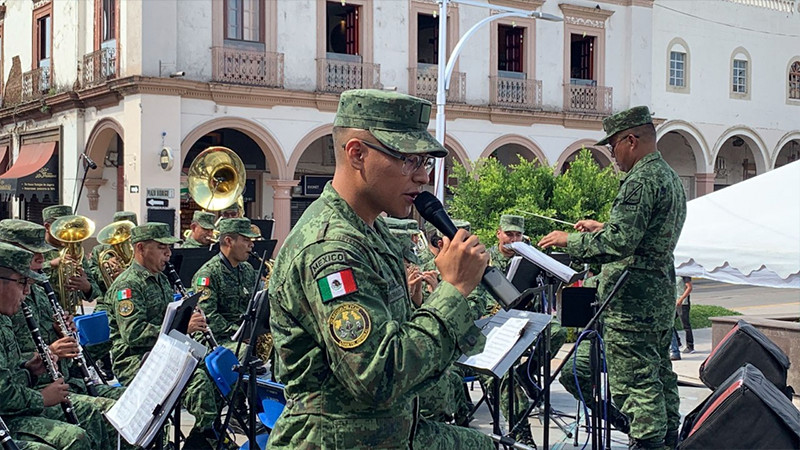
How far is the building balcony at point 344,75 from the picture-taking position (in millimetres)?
22406

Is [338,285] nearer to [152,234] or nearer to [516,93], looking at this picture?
[152,234]

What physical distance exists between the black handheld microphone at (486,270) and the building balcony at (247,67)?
18.5 metres

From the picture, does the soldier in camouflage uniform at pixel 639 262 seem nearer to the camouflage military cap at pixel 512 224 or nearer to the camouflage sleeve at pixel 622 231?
the camouflage sleeve at pixel 622 231

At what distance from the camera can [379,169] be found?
3.13 m

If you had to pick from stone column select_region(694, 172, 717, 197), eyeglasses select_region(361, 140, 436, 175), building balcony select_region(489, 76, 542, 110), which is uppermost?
building balcony select_region(489, 76, 542, 110)

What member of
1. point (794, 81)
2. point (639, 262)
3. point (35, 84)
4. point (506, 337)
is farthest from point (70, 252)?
point (794, 81)

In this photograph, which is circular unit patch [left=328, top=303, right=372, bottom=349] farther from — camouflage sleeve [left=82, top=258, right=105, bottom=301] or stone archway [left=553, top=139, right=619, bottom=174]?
stone archway [left=553, top=139, right=619, bottom=174]

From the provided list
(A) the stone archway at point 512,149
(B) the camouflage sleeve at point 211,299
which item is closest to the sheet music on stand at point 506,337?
(B) the camouflage sleeve at point 211,299

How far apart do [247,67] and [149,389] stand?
17.5 meters

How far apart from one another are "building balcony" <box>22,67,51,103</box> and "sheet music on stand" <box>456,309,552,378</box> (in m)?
22.5

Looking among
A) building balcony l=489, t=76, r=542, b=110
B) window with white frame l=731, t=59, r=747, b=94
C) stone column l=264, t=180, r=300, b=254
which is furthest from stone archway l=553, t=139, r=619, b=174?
stone column l=264, t=180, r=300, b=254

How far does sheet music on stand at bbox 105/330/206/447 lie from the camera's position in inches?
179

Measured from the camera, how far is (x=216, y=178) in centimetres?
1591

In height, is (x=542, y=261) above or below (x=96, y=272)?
above
